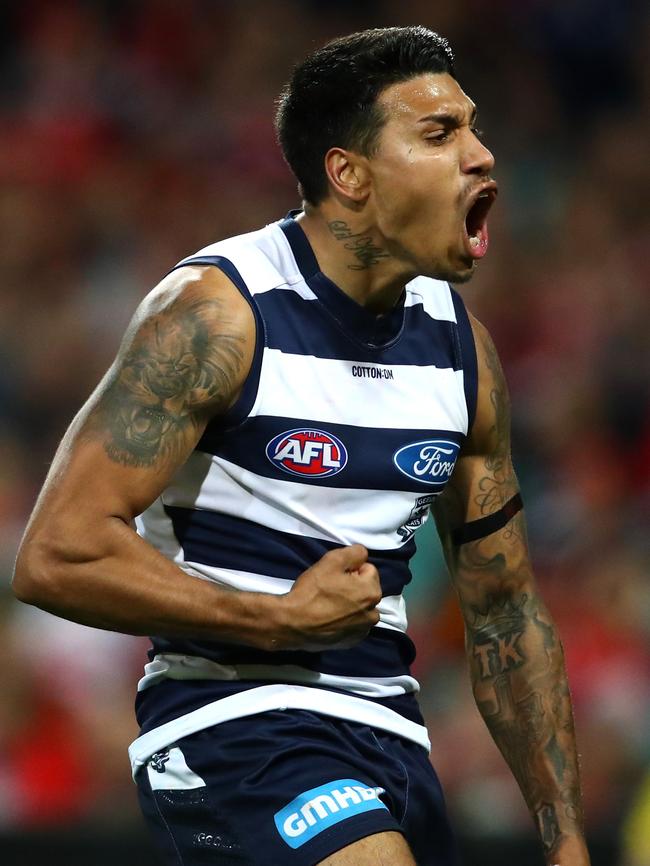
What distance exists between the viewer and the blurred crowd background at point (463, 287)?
5219mm

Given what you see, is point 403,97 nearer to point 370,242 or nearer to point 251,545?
point 370,242

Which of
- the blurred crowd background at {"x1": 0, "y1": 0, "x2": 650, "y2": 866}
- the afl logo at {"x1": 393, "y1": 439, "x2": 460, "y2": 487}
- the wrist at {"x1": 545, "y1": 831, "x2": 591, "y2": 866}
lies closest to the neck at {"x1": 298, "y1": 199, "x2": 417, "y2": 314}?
the afl logo at {"x1": 393, "y1": 439, "x2": 460, "y2": 487}

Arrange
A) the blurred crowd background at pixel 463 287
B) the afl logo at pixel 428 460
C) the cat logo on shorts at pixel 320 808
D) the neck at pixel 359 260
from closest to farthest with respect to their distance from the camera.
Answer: the cat logo on shorts at pixel 320 808
the afl logo at pixel 428 460
the neck at pixel 359 260
the blurred crowd background at pixel 463 287

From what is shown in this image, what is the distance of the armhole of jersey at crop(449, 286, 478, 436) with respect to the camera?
3160mm

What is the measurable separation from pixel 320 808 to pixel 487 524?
936 mm

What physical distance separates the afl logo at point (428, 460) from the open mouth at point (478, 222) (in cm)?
40

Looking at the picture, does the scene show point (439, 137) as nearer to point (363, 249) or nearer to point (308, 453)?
point (363, 249)

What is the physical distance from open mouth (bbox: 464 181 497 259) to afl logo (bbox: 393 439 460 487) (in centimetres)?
40

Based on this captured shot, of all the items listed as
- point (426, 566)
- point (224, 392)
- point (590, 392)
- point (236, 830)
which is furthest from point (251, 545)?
point (590, 392)

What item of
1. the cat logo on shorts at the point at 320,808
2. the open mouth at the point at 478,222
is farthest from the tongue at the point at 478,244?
the cat logo on shorts at the point at 320,808

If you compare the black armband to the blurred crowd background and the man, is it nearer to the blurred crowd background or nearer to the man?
the man

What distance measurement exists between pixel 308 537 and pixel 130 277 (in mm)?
4273

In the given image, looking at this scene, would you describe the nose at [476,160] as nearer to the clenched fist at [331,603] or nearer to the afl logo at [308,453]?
the afl logo at [308,453]

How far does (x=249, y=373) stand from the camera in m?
2.79
